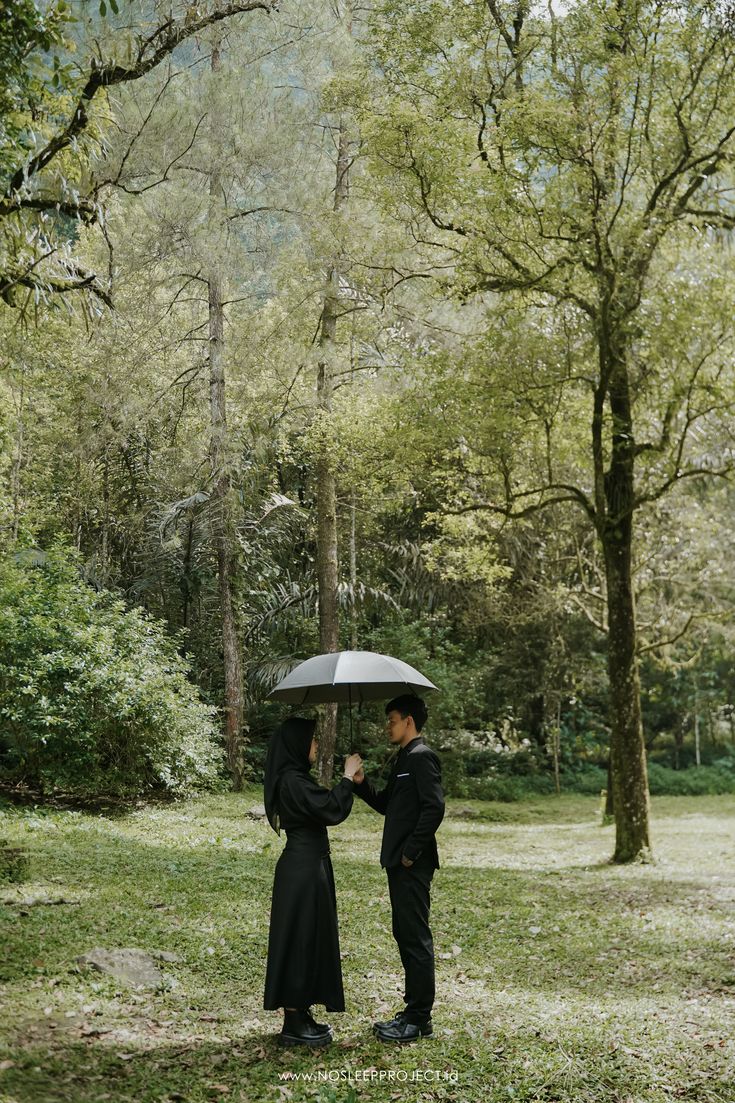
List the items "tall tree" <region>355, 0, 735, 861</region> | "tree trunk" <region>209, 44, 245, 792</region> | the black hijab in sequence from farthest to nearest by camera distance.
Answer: "tree trunk" <region>209, 44, 245, 792</region>
"tall tree" <region>355, 0, 735, 861</region>
the black hijab

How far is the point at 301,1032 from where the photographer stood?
5.15m

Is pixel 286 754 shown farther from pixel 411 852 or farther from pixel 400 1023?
pixel 400 1023

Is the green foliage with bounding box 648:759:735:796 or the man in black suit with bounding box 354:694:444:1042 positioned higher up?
the man in black suit with bounding box 354:694:444:1042

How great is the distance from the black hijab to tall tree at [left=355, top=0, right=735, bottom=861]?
758 centimetres

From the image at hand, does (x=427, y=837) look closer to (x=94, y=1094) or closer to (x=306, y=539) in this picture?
(x=94, y=1094)

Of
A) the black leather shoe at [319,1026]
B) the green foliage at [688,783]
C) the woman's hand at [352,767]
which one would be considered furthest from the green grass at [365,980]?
the green foliage at [688,783]

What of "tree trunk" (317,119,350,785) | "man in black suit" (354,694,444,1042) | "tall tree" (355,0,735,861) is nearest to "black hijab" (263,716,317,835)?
"man in black suit" (354,694,444,1042)

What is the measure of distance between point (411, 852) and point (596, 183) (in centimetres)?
848

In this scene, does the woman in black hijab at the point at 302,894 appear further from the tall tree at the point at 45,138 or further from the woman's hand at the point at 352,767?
the tall tree at the point at 45,138

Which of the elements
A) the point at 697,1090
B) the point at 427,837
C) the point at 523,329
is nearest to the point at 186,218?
the point at 523,329

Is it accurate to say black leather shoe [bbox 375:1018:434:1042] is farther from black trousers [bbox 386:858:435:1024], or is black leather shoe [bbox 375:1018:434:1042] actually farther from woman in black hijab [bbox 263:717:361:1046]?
woman in black hijab [bbox 263:717:361:1046]

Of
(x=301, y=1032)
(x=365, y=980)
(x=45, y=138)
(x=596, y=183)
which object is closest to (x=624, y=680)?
(x=596, y=183)

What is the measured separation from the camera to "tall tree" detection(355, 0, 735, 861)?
10.7 m

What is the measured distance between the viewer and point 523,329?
12.2 m
